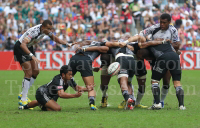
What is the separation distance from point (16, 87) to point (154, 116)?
8220 mm

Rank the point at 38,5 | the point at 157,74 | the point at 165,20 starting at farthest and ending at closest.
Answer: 1. the point at 38,5
2. the point at 157,74
3. the point at 165,20

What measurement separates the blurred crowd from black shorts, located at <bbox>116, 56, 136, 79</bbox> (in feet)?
45.1

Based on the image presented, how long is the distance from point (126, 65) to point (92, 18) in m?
16.5

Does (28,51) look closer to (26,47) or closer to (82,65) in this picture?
(26,47)

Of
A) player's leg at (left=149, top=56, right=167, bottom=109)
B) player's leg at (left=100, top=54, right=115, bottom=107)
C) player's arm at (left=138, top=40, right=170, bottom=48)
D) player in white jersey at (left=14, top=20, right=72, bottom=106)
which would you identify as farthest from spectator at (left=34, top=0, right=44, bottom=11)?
player's leg at (left=149, top=56, right=167, bottom=109)

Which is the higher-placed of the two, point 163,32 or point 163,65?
point 163,32

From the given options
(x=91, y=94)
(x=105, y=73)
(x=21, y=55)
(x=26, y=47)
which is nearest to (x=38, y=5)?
(x=21, y=55)

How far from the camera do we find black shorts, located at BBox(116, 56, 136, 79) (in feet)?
29.8

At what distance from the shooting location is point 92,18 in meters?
25.3

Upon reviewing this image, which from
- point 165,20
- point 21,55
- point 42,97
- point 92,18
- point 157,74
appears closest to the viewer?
point 42,97

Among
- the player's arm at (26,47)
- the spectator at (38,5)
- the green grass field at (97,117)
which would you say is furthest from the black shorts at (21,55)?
the spectator at (38,5)

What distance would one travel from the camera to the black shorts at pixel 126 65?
9.09 m

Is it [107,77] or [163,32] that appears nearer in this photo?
[163,32]

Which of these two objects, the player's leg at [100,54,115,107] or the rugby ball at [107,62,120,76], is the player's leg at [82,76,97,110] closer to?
the rugby ball at [107,62,120,76]
